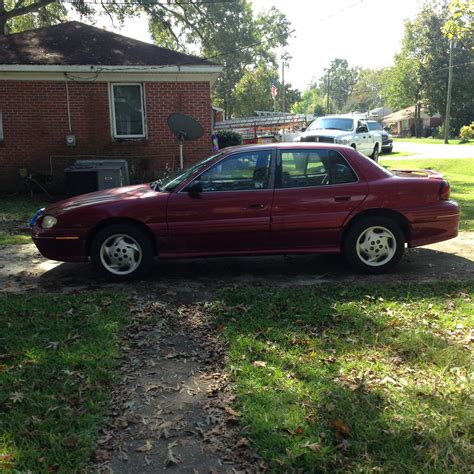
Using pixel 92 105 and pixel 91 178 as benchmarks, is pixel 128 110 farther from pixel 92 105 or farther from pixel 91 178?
pixel 91 178

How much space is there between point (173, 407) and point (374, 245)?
11.8 feet

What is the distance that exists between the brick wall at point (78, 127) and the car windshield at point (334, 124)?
6.70m

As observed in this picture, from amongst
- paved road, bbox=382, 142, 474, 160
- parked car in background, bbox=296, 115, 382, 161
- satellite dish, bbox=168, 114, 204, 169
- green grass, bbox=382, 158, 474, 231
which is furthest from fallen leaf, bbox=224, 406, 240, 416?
paved road, bbox=382, 142, 474, 160

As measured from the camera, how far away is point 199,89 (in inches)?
530

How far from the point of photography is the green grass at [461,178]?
9.89m

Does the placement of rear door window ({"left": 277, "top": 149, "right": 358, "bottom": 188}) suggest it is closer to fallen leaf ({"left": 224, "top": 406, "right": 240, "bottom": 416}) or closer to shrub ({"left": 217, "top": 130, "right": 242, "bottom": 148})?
fallen leaf ({"left": 224, "top": 406, "right": 240, "bottom": 416})

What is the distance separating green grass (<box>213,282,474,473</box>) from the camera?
111 inches

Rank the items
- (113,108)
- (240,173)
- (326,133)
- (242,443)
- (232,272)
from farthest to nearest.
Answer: (326,133)
(113,108)
(232,272)
(240,173)
(242,443)

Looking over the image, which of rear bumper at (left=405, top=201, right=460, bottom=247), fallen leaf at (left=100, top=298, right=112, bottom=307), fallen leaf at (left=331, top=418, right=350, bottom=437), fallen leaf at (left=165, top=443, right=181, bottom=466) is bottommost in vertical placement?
fallen leaf at (left=165, top=443, right=181, bottom=466)

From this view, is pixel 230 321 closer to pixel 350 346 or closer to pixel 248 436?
pixel 350 346

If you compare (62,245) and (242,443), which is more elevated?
(62,245)

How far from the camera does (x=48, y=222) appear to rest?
5992 millimetres

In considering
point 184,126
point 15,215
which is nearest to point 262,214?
point 15,215

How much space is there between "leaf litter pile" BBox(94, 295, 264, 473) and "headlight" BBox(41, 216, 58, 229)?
1875mm
